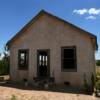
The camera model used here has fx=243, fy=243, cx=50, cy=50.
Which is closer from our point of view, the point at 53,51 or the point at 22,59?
the point at 53,51

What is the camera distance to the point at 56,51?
68.2 feet

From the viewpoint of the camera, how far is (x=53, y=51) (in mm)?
20922

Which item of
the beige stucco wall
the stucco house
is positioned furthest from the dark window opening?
the beige stucco wall

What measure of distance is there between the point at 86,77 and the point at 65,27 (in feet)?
15.3

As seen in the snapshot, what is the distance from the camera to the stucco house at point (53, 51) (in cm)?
1958

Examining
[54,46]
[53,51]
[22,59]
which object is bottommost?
[22,59]

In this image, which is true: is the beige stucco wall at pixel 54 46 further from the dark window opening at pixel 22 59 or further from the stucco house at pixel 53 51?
the dark window opening at pixel 22 59

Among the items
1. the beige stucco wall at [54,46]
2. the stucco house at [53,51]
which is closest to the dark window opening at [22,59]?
the stucco house at [53,51]

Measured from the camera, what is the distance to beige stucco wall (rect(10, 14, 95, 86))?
768 inches

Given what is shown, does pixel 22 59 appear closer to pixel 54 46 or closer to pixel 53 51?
pixel 53 51

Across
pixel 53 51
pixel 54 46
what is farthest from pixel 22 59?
pixel 54 46

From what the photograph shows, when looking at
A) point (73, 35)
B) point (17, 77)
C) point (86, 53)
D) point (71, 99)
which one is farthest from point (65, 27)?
point (71, 99)

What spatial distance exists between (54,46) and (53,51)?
44 centimetres

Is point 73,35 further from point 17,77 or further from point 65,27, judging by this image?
point 17,77
